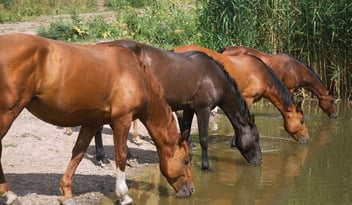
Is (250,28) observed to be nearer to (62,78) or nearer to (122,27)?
(122,27)

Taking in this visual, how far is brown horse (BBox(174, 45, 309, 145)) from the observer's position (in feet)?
33.9

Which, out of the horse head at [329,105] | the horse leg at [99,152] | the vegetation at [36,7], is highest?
the horse leg at [99,152]

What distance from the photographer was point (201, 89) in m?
8.66

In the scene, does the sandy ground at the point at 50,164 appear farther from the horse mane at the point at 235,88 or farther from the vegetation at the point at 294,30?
the vegetation at the point at 294,30

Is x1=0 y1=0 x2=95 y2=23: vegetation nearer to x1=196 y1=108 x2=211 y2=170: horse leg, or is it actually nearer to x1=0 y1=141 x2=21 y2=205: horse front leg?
x1=196 y1=108 x2=211 y2=170: horse leg

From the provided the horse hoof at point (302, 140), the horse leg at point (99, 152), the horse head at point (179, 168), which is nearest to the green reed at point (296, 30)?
the horse hoof at point (302, 140)

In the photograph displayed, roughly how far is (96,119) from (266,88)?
14.8 ft

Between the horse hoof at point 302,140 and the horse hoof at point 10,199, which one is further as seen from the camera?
the horse hoof at point 302,140

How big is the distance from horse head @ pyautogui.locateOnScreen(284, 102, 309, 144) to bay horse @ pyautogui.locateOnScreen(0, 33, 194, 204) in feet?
12.6

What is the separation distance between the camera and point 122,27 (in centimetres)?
1972

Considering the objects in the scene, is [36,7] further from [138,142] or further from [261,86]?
[261,86]

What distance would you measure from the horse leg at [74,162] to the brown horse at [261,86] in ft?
12.7

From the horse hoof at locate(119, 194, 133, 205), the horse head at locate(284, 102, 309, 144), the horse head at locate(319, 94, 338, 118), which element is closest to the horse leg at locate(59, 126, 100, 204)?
the horse hoof at locate(119, 194, 133, 205)

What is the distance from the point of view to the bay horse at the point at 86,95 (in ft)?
19.1
